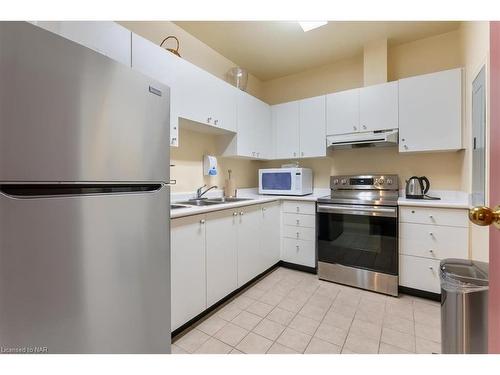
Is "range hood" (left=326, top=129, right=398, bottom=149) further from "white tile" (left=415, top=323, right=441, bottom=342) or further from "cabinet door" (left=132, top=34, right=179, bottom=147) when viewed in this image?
"cabinet door" (left=132, top=34, right=179, bottom=147)

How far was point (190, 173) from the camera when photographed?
2.41 m

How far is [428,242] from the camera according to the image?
200 centimetres

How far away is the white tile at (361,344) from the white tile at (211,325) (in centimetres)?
85

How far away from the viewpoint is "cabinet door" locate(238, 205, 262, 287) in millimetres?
2137

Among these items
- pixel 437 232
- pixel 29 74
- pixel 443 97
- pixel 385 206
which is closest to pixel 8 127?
pixel 29 74

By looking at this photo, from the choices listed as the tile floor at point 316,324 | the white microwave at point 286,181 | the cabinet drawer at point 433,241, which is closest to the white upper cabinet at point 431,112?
the cabinet drawer at point 433,241

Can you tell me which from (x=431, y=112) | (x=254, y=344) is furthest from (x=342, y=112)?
(x=254, y=344)

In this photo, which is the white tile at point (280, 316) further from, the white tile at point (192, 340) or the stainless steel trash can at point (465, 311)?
the stainless steel trash can at point (465, 311)

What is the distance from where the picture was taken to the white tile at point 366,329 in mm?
1589

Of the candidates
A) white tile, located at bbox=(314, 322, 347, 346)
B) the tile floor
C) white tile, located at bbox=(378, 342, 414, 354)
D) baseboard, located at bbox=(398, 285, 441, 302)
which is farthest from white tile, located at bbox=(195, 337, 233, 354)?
baseboard, located at bbox=(398, 285, 441, 302)

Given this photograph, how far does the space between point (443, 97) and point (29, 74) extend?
9.56 feet

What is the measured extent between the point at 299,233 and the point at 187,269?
1456 millimetres

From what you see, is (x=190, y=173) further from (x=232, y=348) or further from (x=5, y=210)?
(x=5, y=210)

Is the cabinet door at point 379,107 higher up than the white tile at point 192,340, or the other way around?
the cabinet door at point 379,107
